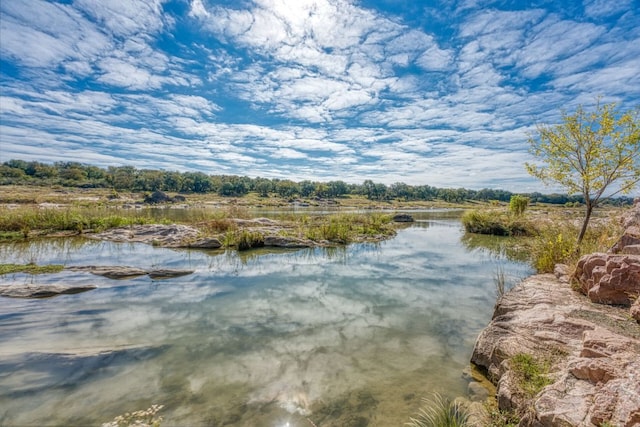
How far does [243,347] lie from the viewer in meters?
6.08

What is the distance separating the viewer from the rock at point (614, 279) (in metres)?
5.66

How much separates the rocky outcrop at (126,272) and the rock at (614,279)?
41.2 ft

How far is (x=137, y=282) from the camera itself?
10.3m

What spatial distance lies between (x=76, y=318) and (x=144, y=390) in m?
4.14

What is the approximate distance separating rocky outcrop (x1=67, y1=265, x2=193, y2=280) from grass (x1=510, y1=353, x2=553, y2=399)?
1093 cm

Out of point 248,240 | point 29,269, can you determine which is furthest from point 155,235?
point 29,269

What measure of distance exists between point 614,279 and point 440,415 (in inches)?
201

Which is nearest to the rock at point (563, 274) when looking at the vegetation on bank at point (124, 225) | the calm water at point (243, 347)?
the calm water at point (243, 347)

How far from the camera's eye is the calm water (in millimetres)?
4309

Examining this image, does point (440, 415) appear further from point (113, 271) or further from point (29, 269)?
point (29, 269)

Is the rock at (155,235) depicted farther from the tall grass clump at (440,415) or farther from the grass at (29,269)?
the tall grass clump at (440,415)

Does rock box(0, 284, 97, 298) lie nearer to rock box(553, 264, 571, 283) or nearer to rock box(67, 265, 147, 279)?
rock box(67, 265, 147, 279)

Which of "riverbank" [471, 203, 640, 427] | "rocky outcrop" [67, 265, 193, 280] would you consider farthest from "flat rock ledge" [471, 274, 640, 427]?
"rocky outcrop" [67, 265, 193, 280]

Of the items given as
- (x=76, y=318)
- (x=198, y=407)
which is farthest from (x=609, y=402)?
(x=76, y=318)
